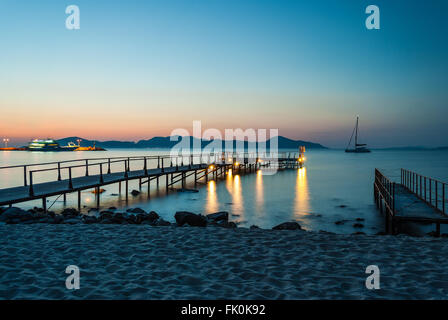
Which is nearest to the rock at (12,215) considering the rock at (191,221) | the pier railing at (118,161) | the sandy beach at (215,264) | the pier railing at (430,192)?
the pier railing at (118,161)

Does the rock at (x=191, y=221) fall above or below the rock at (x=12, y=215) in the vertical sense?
below

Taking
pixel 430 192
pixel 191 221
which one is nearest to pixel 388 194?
pixel 430 192

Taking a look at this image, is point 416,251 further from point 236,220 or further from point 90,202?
point 90,202

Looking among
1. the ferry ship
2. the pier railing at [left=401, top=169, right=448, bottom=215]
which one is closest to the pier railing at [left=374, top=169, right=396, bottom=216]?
the pier railing at [left=401, top=169, right=448, bottom=215]

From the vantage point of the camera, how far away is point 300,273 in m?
4.88

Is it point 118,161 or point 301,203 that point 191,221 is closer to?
point 118,161

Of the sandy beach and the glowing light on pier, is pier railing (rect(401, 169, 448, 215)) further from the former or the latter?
the glowing light on pier

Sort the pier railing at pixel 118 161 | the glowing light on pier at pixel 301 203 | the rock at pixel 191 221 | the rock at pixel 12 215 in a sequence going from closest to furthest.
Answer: the rock at pixel 12 215
the rock at pixel 191 221
the pier railing at pixel 118 161
the glowing light on pier at pixel 301 203

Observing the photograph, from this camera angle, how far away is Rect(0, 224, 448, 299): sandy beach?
13.9 feet

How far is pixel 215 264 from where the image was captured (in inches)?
209

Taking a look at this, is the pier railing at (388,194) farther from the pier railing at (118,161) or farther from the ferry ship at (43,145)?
the ferry ship at (43,145)

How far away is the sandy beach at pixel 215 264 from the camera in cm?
422

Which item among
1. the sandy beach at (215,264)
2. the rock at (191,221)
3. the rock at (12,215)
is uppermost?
the sandy beach at (215,264)
